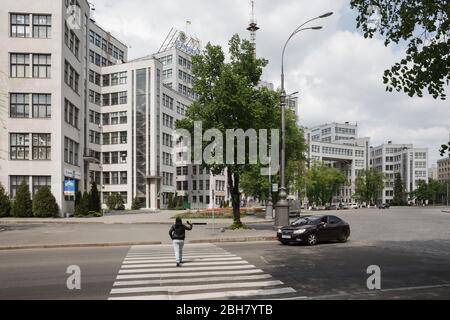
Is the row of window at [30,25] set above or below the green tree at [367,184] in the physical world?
above

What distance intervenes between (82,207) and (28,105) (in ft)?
37.0

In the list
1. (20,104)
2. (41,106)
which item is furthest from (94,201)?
(20,104)

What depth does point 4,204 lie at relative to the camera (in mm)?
40750

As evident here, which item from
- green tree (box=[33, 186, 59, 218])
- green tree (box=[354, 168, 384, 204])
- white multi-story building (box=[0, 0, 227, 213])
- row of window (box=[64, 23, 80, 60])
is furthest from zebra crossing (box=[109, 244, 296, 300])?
green tree (box=[354, 168, 384, 204])

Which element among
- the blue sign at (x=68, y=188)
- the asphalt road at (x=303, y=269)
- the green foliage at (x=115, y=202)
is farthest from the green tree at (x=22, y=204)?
the green foliage at (x=115, y=202)

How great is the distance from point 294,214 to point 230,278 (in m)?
40.4

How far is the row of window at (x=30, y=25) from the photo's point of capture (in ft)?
145

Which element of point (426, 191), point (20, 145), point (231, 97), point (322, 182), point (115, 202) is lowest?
point (426, 191)

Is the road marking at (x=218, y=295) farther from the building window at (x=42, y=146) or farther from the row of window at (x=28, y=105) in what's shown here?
the row of window at (x=28, y=105)

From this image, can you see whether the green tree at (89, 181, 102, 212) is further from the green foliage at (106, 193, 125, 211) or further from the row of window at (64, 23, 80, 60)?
the green foliage at (106, 193, 125, 211)

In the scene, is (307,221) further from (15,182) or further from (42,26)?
(42,26)

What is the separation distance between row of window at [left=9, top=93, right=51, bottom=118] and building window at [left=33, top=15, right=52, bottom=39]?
5957mm

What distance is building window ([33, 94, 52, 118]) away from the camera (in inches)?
1729
